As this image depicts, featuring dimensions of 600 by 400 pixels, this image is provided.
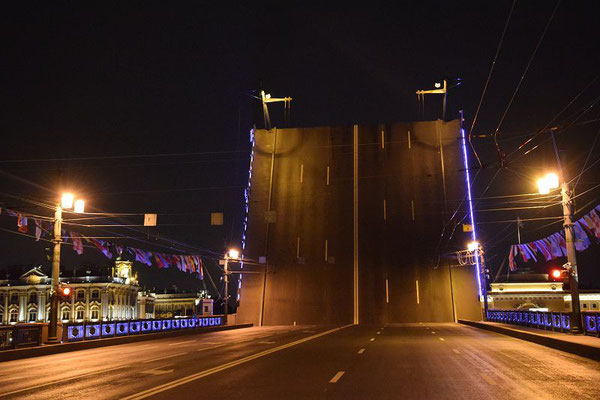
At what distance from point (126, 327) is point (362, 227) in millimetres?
25470

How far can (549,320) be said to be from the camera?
2484cm

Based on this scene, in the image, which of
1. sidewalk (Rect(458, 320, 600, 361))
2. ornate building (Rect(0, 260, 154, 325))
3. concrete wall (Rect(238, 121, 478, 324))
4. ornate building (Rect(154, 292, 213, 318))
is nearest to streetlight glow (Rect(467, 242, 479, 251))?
concrete wall (Rect(238, 121, 478, 324))

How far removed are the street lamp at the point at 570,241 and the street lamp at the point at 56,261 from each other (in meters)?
17.9

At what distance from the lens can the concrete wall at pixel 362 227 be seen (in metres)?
46.4

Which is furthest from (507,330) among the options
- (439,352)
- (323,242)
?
(323,242)

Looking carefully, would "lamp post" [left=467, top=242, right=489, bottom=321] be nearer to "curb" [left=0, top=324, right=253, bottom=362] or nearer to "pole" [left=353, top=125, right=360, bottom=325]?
"pole" [left=353, top=125, right=360, bottom=325]

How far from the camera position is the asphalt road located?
8.80m

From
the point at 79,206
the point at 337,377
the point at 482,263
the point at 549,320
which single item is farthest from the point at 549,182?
the point at 482,263

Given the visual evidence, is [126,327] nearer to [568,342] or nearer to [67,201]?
[67,201]

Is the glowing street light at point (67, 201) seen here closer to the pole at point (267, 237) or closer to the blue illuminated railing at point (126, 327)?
the blue illuminated railing at point (126, 327)

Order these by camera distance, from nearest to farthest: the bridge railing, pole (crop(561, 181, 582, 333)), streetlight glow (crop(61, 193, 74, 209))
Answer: the bridge railing, pole (crop(561, 181, 582, 333)), streetlight glow (crop(61, 193, 74, 209))

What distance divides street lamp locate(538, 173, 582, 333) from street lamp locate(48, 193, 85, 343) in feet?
58.6

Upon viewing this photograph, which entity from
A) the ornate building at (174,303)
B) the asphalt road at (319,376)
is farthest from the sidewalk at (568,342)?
Result: the ornate building at (174,303)

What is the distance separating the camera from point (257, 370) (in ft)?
39.0
